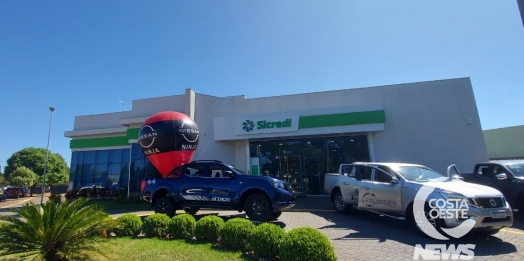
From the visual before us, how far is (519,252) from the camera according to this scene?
198 inches

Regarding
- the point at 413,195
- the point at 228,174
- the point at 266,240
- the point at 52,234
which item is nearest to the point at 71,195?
the point at 228,174

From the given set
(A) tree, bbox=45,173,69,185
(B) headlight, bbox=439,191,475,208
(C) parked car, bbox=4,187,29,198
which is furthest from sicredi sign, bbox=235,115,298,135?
(A) tree, bbox=45,173,69,185

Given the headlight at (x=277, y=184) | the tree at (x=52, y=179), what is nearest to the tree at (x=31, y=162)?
the tree at (x=52, y=179)

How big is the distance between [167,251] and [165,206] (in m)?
4.06

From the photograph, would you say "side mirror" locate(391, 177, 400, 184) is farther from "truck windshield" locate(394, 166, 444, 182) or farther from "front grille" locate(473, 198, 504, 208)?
"front grille" locate(473, 198, 504, 208)

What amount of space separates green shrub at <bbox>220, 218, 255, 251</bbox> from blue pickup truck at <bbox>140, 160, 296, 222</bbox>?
7.22 feet

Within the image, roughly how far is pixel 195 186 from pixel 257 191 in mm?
2220

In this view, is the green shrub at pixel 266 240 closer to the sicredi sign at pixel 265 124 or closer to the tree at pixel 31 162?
the sicredi sign at pixel 265 124

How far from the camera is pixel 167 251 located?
5.29 meters

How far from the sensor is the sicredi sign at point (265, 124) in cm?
1634

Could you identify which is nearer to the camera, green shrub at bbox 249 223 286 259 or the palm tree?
the palm tree

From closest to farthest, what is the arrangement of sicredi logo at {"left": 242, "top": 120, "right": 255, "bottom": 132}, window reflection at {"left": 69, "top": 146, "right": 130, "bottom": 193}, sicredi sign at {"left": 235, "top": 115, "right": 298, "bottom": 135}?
sicredi sign at {"left": 235, "top": 115, "right": 298, "bottom": 135}, sicredi logo at {"left": 242, "top": 120, "right": 255, "bottom": 132}, window reflection at {"left": 69, "top": 146, "right": 130, "bottom": 193}

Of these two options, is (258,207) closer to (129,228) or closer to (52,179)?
(129,228)

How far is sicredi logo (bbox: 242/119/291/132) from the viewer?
16.4 m
